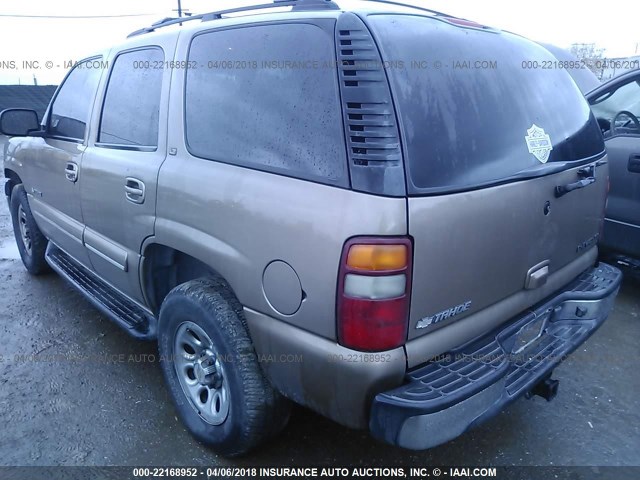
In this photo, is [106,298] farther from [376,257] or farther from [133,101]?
[376,257]

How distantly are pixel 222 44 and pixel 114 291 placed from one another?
183 centimetres

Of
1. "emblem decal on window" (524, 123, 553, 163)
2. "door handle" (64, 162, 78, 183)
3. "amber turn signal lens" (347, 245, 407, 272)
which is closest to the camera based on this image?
"amber turn signal lens" (347, 245, 407, 272)

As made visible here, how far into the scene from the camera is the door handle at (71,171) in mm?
3113

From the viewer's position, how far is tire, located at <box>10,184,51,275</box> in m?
4.32

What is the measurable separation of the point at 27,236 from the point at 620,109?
17.9ft

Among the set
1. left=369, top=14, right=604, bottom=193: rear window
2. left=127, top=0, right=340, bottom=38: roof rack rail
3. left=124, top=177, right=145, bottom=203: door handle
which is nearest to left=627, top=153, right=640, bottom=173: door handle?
left=369, top=14, right=604, bottom=193: rear window

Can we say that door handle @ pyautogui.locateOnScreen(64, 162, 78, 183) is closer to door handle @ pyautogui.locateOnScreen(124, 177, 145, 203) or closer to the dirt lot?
door handle @ pyautogui.locateOnScreen(124, 177, 145, 203)

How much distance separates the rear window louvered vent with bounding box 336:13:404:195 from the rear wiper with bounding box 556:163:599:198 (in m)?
0.94

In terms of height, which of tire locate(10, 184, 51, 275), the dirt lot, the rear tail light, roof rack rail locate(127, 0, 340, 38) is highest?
roof rack rail locate(127, 0, 340, 38)

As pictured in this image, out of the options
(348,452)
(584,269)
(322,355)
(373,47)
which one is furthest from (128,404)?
(584,269)

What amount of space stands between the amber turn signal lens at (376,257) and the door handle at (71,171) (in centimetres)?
227

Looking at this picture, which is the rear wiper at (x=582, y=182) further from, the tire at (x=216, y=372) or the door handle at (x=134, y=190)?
the door handle at (x=134, y=190)

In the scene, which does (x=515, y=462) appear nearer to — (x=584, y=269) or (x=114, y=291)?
(x=584, y=269)

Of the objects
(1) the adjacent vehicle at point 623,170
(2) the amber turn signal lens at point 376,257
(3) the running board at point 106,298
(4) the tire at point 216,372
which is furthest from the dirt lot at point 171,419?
(2) the amber turn signal lens at point 376,257
